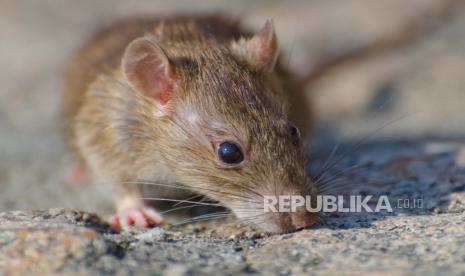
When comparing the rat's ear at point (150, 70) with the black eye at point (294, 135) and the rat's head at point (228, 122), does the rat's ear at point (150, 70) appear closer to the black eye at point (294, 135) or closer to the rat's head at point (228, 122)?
the rat's head at point (228, 122)

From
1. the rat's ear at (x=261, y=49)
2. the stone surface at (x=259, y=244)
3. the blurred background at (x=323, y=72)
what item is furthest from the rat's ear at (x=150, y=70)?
the blurred background at (x=323, y=72)

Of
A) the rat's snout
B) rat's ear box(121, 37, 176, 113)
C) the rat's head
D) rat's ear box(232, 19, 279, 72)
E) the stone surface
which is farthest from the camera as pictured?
rat's ear box(232, 19, 279, 72)

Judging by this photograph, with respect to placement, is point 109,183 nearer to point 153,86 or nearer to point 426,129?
point 153,86

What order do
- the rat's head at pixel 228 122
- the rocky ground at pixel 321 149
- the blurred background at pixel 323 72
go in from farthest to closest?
the blurred background at pixel 323 72 → the rat's head at pixel 228 122 → the rocky ground at pixel 321 149

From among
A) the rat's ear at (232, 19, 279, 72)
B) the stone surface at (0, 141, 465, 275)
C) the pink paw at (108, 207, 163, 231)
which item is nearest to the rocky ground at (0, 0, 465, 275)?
the stone surface at (0, 141, 465, 275)

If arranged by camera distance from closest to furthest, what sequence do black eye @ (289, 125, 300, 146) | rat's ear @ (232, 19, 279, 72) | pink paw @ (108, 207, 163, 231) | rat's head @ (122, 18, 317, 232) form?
rat's head @ (122, 18, 317, 232) < black eye @ (289, 125, 300, 146) < pink paw @ (108, 207, 163, 231) < rat's ear @ (232, 19, 279, 72)

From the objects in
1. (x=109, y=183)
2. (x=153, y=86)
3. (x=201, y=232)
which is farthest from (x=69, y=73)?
(x=201, y=232)

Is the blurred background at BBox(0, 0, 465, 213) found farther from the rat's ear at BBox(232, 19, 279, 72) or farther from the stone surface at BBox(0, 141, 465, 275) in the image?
the stone surface at BBox(0, 141, 465, 275)

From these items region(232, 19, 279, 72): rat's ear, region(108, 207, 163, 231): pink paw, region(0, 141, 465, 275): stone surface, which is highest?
region(232, 19, 279, 72): rat's ear
